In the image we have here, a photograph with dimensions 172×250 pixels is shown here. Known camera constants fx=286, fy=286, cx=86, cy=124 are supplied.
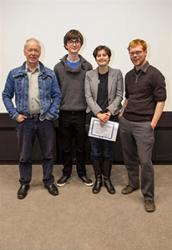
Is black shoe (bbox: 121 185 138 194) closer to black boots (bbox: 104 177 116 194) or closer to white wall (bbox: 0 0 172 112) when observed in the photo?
black boots (bbox: 104 177 116 194)

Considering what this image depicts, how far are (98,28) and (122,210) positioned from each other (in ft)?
6.62

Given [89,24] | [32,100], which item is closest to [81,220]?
[32,100]

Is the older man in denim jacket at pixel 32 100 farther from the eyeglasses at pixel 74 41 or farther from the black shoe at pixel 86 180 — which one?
the black shoe at pixel 86 180

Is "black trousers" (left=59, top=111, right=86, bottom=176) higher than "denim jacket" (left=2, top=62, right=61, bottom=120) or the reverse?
the reverse

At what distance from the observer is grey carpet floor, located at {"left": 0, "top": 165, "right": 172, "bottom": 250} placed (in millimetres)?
1948

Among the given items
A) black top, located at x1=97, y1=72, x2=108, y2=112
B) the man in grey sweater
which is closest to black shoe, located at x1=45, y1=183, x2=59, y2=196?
the man in grey sweater

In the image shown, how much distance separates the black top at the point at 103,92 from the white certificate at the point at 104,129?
126mm

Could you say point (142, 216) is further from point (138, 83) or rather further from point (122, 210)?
point (138, 83)

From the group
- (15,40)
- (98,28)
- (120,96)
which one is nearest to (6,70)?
(15,40)

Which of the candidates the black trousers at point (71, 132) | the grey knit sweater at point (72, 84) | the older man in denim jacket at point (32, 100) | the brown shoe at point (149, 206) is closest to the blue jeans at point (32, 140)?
the older man in denim jacket at point (32, 100)

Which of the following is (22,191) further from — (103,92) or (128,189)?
(103,92)

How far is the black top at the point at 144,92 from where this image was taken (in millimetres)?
2188

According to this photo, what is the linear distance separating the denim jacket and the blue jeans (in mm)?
85

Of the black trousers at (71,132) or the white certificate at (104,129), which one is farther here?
the black trousers at (71,132)
